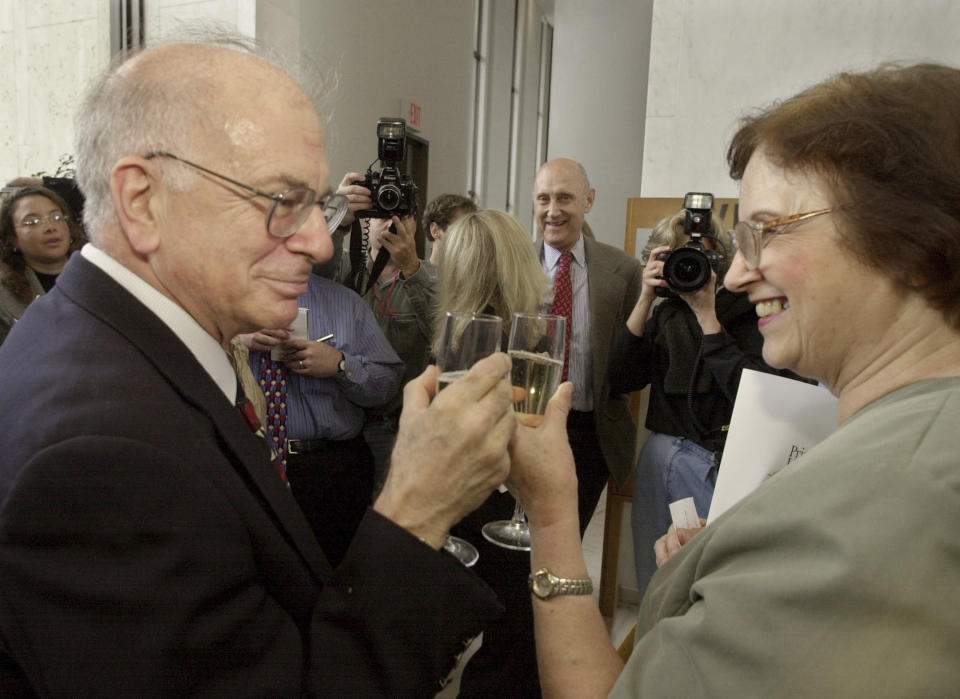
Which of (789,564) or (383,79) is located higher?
(383,79)

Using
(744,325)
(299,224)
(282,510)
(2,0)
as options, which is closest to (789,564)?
(282,510)

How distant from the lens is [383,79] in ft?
21.7

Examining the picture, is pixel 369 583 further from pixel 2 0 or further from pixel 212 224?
pixel 2 0

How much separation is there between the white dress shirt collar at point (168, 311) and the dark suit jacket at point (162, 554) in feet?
0.17

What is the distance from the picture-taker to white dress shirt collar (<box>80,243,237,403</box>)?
37.6 inches

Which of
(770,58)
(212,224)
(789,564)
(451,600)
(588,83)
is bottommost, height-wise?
(451,600)

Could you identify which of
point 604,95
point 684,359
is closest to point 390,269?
point 684,359

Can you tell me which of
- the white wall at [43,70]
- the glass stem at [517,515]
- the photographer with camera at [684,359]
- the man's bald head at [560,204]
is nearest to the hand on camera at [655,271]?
the photographer with camera at [684,359]

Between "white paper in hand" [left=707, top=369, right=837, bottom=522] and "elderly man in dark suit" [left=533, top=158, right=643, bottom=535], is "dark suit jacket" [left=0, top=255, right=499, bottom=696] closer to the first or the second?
"white paper in hand" [left=707, top=369, right=837, bottom=522]

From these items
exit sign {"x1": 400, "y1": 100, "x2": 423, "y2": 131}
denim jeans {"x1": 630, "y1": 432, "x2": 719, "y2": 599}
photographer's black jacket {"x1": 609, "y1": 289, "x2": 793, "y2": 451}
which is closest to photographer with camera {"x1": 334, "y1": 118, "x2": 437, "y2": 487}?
photographer's black jacket {"x1": 609, "y1": 289, "x2": 793, "y2": 451}

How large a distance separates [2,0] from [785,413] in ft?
15.8

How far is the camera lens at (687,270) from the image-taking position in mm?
2193

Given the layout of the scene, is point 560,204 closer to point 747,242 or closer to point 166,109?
point 747,242

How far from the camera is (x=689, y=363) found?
7.94 ft
